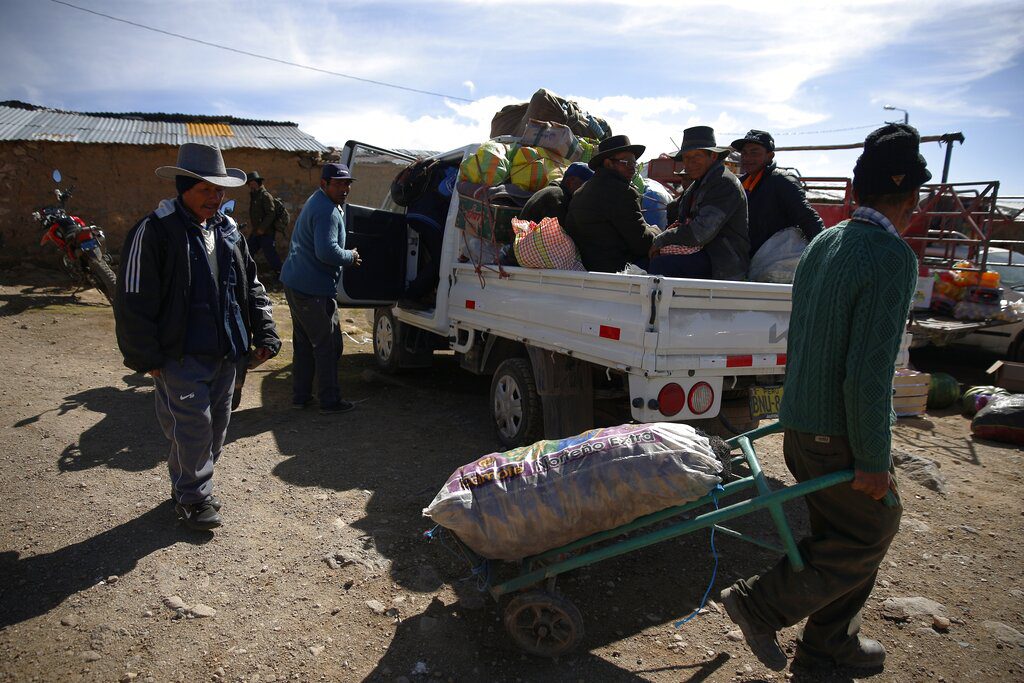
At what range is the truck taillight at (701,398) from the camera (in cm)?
340

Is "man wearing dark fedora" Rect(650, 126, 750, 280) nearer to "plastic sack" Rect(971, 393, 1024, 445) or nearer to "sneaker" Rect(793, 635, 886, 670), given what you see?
"sneaker" Rect(793, 635, 886, 670)

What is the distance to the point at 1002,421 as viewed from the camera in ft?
18.3

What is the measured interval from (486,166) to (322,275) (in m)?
1.61

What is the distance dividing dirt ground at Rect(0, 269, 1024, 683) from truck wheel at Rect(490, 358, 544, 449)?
277mm

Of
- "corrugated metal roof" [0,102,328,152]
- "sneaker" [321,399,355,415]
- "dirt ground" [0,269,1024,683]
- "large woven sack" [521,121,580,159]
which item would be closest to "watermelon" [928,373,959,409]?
"dirt ground" [0,269,1024,683]

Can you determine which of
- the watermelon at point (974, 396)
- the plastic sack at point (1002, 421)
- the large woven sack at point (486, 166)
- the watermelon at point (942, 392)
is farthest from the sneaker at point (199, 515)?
the watermelon at point (942, 392)

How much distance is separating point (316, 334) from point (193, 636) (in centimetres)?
303

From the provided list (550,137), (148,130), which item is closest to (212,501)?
(550,137)

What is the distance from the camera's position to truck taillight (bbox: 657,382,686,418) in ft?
10.8

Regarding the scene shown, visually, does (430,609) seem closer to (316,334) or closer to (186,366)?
(186,366)

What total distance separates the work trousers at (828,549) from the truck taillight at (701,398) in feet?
3.46

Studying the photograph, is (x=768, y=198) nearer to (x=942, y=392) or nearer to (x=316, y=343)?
(x=316, y=343)

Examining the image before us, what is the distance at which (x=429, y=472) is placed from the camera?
165 inches

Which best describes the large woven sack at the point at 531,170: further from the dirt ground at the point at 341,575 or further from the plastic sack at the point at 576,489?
the plastic sack at the point at 576,489
